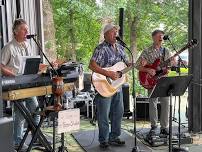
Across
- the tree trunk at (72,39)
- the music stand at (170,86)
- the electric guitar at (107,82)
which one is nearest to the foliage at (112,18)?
the tree trunk at (72,39)

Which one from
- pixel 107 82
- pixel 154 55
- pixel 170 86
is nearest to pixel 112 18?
pixel 154 55

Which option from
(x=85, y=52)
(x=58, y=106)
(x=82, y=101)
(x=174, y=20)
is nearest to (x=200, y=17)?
(x=82, y=101)

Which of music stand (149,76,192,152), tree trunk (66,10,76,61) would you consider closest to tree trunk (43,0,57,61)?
tree trunk (66,10,76,61)

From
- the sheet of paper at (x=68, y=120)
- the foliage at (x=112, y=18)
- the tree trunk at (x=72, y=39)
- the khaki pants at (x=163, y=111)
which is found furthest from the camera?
the tree trunk at (x=72, y=39)

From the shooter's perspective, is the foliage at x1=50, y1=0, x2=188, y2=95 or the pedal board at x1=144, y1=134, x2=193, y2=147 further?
the foliage at x1=50, y1=0, x2=188, y2=95

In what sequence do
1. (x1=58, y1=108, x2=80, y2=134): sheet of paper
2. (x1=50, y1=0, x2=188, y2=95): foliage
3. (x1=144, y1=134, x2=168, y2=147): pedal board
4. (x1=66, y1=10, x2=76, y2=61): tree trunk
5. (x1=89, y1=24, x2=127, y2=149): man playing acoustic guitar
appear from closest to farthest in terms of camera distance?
1. (x1=58, y1=108, x2=80, y2=134): sheet of paper
2. (x1=89, y1=24, x2=127, y2=149): man playing acoustic guitar
3. (x1=144, y1=134, x2=168, y2=147): pedal board
4. (x1=50, y1=0, x2=188, y2=95): foliage
5. (x1=66, y1=10, x2=76, y2=61): tree trunk

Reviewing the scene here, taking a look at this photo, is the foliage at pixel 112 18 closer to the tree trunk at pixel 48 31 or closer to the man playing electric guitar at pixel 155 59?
the tree trunk at pixel 48 31

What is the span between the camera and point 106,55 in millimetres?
4508

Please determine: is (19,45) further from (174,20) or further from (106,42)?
(174,20)

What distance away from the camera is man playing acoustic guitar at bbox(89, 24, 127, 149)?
4.46 meters

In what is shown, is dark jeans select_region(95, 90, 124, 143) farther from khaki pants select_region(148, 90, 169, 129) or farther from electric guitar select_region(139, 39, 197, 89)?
khaki pants select_region(148, 90, 169, 129)

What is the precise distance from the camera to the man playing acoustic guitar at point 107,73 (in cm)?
446

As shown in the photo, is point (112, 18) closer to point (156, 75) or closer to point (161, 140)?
point (156, 75)

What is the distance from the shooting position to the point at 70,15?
11688 mm
